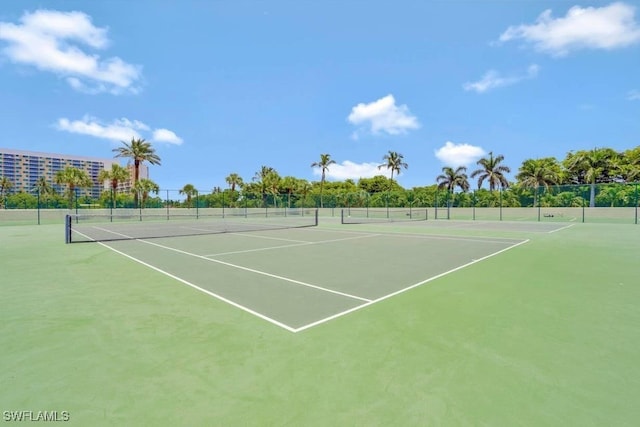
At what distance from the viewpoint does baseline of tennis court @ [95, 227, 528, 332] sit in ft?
13.9

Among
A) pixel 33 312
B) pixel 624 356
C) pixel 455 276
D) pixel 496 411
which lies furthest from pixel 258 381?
pixel 455 276

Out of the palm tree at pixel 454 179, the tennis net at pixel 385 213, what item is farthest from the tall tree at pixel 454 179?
the tennis net at pixel 385 213

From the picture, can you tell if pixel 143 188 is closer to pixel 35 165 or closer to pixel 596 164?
pixel 596 164

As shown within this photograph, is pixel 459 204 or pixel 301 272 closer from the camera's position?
pixel 301 272

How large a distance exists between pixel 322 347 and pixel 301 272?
11.1 ft

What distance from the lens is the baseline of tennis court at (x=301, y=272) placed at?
423 cm

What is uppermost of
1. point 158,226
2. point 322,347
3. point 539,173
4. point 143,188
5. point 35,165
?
point 35,165

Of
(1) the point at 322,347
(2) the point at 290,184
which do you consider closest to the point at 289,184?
(2) the point at 290,184

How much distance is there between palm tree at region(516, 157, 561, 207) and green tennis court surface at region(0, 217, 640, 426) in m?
45.1

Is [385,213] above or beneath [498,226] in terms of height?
above

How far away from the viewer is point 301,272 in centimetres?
634

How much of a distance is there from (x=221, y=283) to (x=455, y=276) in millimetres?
4206

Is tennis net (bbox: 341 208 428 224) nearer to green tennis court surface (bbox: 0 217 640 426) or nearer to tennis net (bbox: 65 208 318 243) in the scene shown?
tennis net (bbox: 65 208 318 243)

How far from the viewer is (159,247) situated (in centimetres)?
1015
